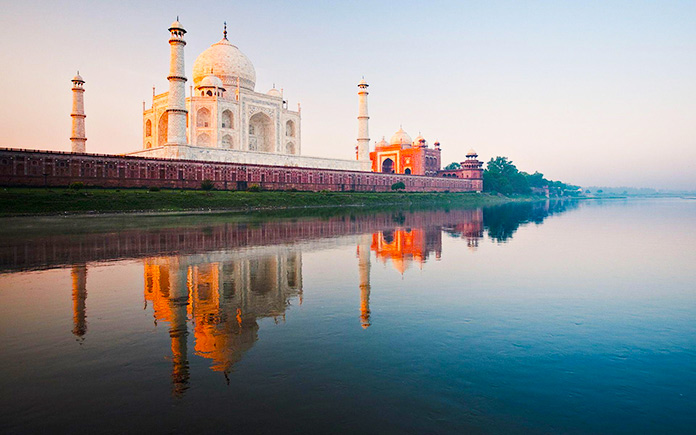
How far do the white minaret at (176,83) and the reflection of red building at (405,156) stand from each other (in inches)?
1339

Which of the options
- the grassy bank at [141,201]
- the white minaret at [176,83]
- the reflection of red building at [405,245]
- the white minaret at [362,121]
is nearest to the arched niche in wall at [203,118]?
the white minaret at [176,83]

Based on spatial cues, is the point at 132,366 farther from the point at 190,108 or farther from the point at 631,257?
the point at 190,108

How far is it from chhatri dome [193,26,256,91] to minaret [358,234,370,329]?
1411 inches

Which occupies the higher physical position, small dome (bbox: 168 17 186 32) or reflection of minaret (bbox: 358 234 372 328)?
small dome (bbox: 168 17 186 32)

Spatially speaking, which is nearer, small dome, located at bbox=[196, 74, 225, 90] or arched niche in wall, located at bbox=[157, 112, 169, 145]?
small dome, located at bbox=[196, 74, 225, 90]

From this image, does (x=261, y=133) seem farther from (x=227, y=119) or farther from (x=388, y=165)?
(x=388, y=165)

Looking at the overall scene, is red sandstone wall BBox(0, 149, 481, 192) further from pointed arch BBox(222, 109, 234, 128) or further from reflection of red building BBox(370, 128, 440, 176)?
reflection of red building BBox(370, 128, 440, 176)

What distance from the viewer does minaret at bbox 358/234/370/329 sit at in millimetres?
5718

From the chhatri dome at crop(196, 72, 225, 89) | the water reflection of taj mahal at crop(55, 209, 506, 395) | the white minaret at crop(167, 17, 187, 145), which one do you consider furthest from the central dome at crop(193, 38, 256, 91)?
the water reflection of taj mahal at crop(55, 209, 506, 395)

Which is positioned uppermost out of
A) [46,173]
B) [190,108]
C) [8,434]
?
[190,108]

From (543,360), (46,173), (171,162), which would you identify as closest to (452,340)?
(543,360)

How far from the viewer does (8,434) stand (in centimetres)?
297

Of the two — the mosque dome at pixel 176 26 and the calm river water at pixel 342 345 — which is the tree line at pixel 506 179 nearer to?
the mosque dome at pixel 176 26

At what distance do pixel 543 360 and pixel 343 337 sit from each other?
2.05 m
